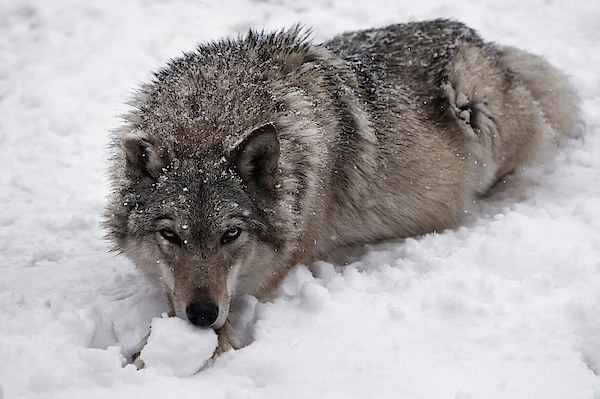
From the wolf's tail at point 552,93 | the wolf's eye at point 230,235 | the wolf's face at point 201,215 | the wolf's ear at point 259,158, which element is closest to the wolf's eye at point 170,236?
the wolf's face at point 201,215

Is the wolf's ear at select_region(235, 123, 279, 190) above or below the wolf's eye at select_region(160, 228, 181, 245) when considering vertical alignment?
above

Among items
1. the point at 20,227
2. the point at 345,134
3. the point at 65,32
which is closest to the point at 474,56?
the point at 345,134

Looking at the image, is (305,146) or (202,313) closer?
(202,313)

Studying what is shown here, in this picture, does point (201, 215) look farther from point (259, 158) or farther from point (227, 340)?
point (227, 340)

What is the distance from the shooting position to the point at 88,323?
2.90m

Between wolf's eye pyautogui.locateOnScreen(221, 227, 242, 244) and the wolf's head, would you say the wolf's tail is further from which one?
wolf's eye pyautogui.locateOnScreen(221, 227, 242, 244)

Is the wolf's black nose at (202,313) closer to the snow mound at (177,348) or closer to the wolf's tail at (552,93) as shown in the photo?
the snow mound at (177,348)

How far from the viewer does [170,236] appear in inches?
113

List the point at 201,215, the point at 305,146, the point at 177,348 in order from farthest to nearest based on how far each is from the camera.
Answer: the point at 305,146 < the point at 201,215 < the point at 177,348

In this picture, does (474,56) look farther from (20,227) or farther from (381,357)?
(20,227)

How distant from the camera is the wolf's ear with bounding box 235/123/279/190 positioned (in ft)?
9.24

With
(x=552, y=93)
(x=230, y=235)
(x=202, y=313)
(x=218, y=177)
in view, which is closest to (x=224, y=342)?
(x=202, y=313)

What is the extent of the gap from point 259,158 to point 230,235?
471mm

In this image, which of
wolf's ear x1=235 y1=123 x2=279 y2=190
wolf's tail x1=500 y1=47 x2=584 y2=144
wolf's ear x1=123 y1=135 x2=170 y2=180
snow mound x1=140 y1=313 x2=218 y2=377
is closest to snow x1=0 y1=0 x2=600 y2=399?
snow mound x1=140 y1=313 x2=218 y2=377
